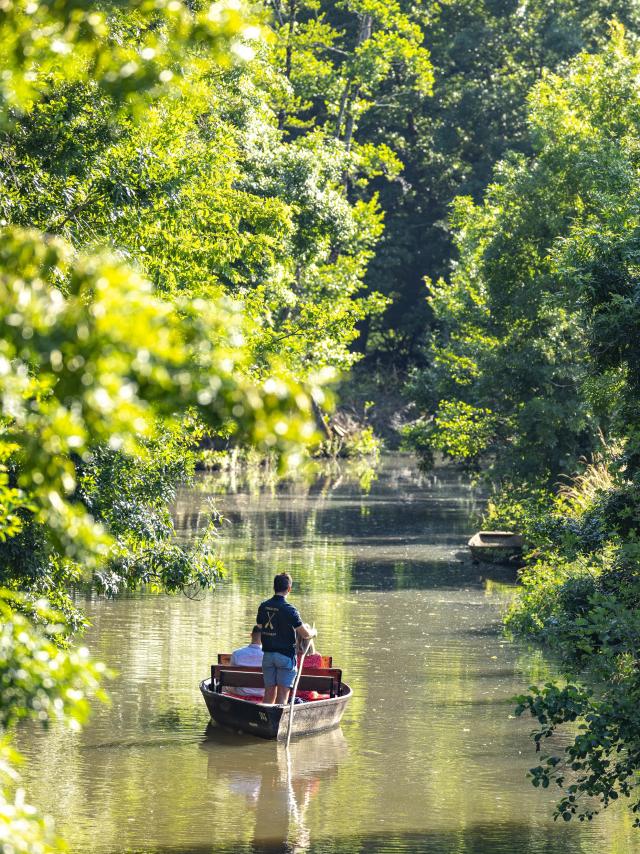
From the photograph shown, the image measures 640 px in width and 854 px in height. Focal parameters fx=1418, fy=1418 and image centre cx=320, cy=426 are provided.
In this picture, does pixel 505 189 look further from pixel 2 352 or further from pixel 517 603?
pixel 2 352

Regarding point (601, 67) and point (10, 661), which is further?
point (601, 67)


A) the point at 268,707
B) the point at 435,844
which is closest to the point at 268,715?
the point at 268,707

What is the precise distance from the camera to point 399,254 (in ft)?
230

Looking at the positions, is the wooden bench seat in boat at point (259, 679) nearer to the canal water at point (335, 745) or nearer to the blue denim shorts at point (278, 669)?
the canal water at point (335, 745)

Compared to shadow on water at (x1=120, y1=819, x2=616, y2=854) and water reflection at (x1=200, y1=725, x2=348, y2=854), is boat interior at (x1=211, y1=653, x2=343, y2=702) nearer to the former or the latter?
water reflection at (x1=200, y1=725, x2=348, y2=854)

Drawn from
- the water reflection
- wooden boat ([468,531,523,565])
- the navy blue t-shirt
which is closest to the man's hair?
the navy blue t-shirt

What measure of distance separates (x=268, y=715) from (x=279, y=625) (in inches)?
44.4

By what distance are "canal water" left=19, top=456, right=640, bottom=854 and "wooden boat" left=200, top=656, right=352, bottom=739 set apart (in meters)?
0.21

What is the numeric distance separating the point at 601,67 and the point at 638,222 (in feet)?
62.2

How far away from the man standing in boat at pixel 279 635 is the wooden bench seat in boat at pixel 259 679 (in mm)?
922

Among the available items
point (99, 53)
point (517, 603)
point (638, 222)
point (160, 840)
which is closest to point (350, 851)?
point (160, 840)

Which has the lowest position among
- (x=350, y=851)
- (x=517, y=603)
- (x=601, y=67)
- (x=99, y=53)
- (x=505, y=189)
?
(x=350, y=851)

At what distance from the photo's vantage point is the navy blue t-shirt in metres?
16.5

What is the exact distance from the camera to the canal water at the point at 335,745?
1361cm
